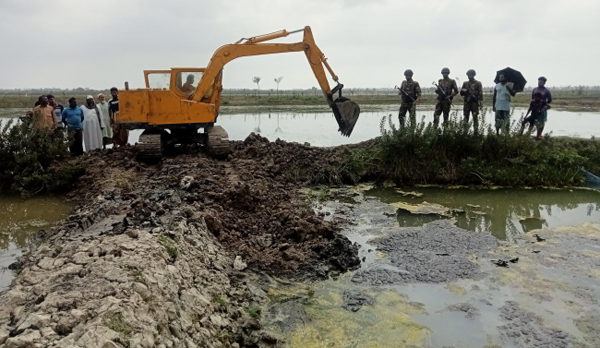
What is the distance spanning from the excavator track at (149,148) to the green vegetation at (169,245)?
5303 millimetres

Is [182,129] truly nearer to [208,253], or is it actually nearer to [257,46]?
[257,46]

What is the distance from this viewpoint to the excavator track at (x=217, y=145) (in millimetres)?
10109

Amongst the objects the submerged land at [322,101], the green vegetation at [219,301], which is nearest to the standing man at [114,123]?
the green vegetation at [219,301]

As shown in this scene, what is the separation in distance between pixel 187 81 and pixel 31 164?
369 centimetres

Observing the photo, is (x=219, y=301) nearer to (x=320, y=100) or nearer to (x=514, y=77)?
(x=514, y=77)

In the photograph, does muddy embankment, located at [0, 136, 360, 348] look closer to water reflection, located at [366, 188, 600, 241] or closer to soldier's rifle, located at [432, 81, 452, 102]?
water reflection, located at [366, 188, 600, 241]

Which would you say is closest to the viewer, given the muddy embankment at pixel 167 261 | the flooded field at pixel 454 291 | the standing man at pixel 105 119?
the muddy embankment at pixel 167 261

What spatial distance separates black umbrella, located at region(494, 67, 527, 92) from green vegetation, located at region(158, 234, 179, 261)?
9.03 metres

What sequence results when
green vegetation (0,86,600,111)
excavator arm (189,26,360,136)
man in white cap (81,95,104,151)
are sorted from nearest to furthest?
excavator arm (189,26,360,136), man in white cap (81,95,104,151), green vegetation (0,86,600,111)

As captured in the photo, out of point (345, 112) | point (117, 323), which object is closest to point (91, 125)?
point (345, 112)

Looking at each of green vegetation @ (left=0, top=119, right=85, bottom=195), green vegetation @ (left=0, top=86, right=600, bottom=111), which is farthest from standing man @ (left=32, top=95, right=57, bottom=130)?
green vegetation @ (left=0, top=86, right=600, bottom=111)

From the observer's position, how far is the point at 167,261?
4.17 m

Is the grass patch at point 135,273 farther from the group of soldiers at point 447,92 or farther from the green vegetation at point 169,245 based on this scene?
the group of soldiers at point 447,92

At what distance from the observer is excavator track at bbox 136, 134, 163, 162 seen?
9.42 meters
